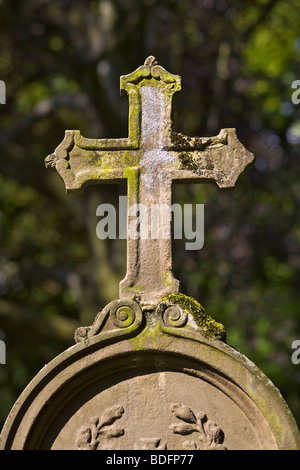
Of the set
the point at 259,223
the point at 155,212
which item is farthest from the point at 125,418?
the point at 259,223

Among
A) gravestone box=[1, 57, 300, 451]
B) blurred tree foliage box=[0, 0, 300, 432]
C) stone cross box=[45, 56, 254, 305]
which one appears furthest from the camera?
blurred tree foliage box=[0, 0, 300, 432]

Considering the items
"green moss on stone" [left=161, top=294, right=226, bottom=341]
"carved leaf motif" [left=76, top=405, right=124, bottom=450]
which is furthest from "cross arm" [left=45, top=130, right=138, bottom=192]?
"carved leaf motif" [left=76, top=405, right=124, bottom=450]

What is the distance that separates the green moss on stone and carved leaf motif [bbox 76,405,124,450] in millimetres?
583

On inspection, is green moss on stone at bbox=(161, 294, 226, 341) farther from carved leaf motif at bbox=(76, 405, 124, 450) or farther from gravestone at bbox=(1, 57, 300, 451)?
carved leaf motif at bbox=(76, 405, 124, 450)

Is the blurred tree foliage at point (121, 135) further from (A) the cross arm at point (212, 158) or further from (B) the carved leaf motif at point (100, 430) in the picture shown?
(B) the carved leaf motif at point (100, 430)

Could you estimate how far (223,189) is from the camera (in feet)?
13.4

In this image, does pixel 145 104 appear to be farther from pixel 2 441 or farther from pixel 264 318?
pixel 264 318

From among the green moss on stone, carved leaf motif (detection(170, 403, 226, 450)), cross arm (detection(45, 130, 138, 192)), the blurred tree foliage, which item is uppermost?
the blurred tree foliage

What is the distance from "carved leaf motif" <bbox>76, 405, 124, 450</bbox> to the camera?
362 centimetres

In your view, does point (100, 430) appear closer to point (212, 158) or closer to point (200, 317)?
point (200, 317)

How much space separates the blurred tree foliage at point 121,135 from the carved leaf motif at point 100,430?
6600mm

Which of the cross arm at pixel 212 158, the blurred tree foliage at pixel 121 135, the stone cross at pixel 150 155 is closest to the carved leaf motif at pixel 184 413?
the stone cross at pixel 150 155

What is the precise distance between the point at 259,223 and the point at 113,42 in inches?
162

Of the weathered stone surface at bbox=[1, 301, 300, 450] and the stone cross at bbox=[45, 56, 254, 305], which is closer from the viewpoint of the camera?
the weathered stone surface at bbox=[1, 301, 300, 450]
